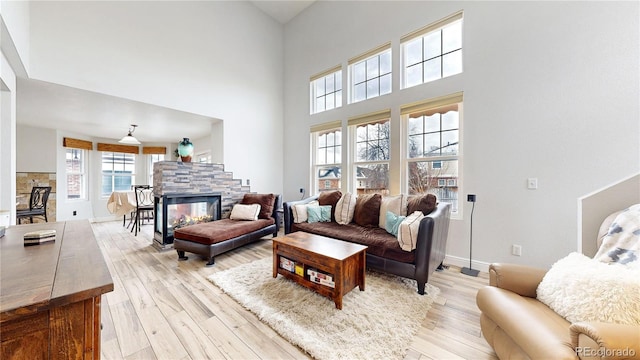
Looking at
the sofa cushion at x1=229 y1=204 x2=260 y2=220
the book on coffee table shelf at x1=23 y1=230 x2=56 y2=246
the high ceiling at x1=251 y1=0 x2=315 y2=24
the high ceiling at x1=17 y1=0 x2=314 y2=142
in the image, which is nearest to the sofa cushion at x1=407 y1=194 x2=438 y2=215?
the sofa cushion at x1=229 y1=204 x2=260 y2=220

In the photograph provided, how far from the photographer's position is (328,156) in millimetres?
4469

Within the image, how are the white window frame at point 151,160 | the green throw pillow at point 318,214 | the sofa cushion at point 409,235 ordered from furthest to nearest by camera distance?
the white window frame at point 151,160, the green throw pillow at point 318,214, the sofa cushion at point 409,235

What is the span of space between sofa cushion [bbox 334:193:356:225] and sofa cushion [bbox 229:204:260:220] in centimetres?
137

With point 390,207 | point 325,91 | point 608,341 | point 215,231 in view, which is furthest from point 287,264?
point 325,91

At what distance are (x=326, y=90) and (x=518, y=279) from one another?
4.15 meters

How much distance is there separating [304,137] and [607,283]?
4319 mm

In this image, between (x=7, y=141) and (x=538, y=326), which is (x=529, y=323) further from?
(x=7, y=141)

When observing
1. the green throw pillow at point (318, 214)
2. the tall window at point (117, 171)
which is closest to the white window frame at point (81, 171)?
the tall window at point (117, 171)

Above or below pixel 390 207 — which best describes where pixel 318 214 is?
below

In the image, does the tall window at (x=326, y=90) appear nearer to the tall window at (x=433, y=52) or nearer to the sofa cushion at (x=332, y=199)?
the tall window at (x=433, y=52)

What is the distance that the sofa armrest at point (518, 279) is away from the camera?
55.2 inches

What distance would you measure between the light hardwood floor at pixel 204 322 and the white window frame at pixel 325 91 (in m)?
3.39

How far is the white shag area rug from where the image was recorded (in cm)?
151

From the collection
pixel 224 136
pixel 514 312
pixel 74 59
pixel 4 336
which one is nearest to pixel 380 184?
pixel 514 312
